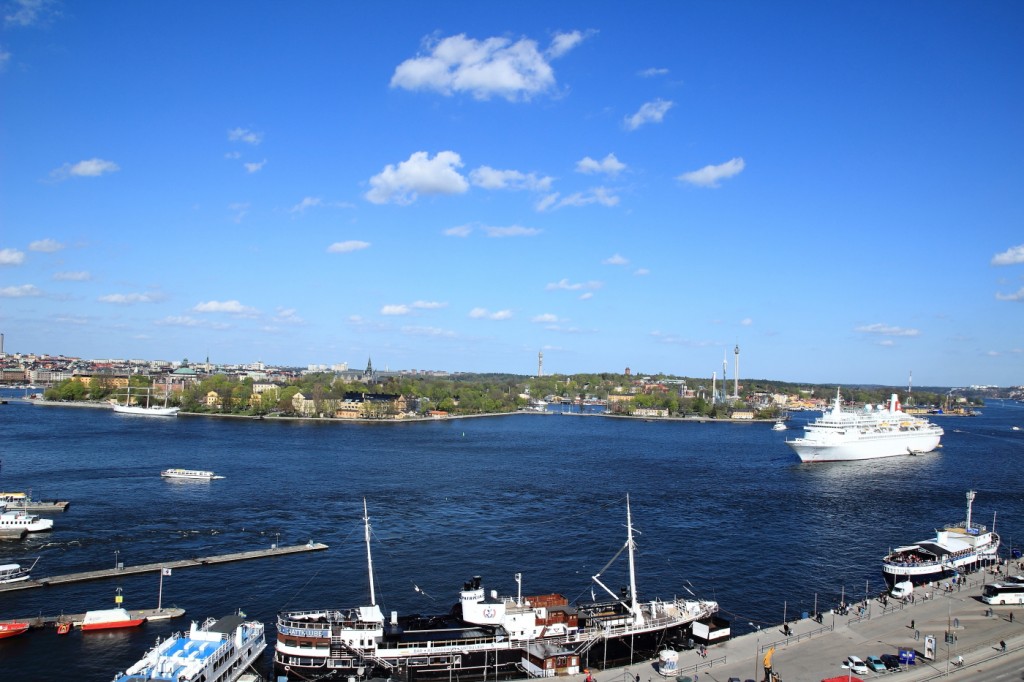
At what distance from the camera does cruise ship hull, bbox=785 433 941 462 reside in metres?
87.4

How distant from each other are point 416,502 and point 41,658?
30650 mm

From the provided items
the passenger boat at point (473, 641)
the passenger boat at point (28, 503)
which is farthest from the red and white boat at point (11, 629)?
the passenger boat at point (28, 503)

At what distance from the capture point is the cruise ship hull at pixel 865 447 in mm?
87438

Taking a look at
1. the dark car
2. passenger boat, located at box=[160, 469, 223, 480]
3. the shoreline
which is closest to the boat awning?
the dark car

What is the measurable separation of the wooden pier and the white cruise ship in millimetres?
64244

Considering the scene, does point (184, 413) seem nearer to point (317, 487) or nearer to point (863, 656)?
point (317, 487)

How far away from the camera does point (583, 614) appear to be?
28.6 m

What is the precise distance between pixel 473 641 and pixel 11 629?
1803 centimetres

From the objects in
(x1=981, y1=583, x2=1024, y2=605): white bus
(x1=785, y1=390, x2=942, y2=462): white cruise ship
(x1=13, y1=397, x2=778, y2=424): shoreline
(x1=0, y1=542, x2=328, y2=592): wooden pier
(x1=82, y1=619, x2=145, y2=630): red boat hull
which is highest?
(x1=785, y1=390, x2=942, y2=462): white cruise ship

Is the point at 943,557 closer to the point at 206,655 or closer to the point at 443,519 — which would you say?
the point at 443,519

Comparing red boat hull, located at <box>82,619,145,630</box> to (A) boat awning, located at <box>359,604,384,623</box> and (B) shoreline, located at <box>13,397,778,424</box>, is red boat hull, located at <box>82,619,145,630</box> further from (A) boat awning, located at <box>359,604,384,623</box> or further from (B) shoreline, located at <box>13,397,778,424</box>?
(B) shoreline, located at <box>13,397,778,424</box>

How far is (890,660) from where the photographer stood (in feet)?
77.2

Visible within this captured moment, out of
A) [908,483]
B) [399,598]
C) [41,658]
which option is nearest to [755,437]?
[908,483]

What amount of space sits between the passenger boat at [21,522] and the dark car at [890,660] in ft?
148
